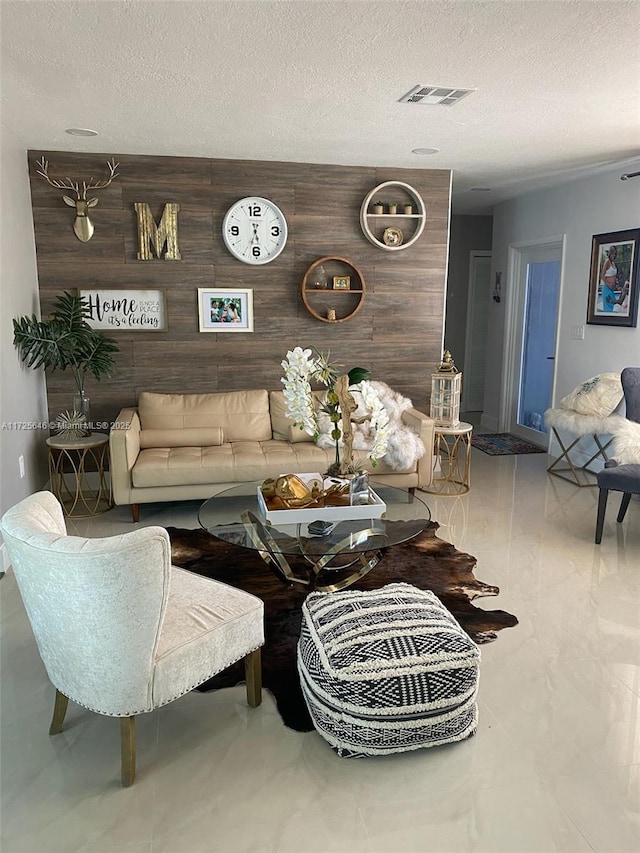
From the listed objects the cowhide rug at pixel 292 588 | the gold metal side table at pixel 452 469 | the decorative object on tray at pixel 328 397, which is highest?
the decorative object on tray at pixel 328 397

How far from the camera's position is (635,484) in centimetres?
400

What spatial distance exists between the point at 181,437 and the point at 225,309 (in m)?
1.10

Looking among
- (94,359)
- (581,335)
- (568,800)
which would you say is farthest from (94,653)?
(581,335)

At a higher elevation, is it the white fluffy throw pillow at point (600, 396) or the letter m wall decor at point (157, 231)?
the letter m wall decor at point (157, 231)

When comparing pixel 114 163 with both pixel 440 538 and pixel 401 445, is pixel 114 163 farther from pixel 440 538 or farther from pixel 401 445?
pixel 440 538

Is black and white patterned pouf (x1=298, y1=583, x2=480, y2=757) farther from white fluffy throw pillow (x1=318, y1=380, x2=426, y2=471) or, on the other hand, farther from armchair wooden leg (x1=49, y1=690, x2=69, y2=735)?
white fluffy throw pillow (x1=318, y1=380, x2=426, y2=471)

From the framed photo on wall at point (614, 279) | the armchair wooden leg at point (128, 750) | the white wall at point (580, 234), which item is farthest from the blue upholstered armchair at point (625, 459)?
the armchair wooden leg at point (128, 750)

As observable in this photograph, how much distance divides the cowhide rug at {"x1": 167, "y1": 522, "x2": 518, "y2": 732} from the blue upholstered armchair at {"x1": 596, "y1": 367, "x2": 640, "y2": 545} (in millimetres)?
951

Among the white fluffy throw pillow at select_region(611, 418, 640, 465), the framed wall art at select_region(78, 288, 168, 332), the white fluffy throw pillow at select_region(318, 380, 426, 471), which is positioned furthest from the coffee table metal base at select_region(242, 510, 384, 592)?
the framed wall art at select_region(78, 288, 168, 332)

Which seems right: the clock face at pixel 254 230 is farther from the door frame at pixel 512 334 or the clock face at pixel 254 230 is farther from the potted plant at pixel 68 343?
the door frame at pixel 512 334

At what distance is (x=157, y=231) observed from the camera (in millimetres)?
5020

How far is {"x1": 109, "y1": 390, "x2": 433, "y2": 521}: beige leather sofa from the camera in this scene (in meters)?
4.43

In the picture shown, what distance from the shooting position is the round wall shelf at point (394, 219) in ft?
17.6

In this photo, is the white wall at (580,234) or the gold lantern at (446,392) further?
the white wall at (580,234)
